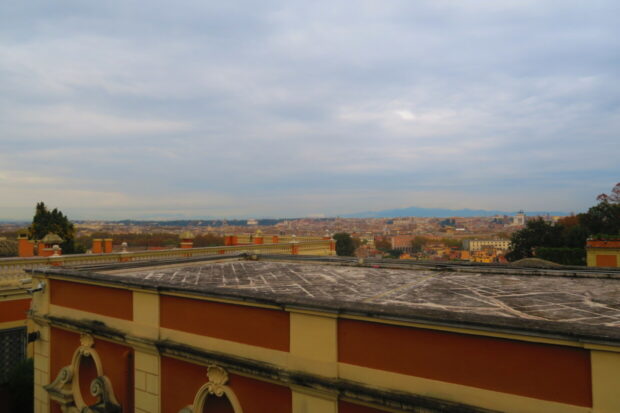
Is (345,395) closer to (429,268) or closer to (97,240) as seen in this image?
(429,268)

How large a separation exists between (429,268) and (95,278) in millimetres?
6511

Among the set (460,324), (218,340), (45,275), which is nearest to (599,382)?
(460,324)

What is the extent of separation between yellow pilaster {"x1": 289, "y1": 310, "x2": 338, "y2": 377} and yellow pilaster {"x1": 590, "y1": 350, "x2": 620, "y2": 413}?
7.41 ft

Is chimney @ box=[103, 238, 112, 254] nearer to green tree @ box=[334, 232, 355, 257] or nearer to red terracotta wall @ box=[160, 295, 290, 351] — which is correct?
red terracotta wall @ box=[160, 295, 290, 351]

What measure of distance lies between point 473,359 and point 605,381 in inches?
37.3

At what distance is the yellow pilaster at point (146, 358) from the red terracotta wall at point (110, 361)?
9.6 inches

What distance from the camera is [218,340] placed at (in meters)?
5.01

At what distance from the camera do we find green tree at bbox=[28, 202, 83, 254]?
3291 cm

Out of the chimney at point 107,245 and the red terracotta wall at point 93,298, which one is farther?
the chimney at point 107,245

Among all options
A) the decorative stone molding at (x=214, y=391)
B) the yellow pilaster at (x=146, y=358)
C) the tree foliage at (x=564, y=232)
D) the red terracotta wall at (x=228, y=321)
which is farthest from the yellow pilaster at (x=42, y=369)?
the tree foliage at (x=564, y=232)

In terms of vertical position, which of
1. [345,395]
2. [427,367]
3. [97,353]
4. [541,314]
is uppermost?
[541,314]

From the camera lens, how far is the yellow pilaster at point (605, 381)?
9.40ft

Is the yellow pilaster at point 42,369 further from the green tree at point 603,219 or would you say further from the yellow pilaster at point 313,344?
the green tree at point 603,219

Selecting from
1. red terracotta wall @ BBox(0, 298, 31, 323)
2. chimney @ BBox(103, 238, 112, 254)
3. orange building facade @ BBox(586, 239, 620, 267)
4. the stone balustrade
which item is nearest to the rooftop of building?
the stone balustrade
